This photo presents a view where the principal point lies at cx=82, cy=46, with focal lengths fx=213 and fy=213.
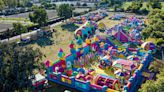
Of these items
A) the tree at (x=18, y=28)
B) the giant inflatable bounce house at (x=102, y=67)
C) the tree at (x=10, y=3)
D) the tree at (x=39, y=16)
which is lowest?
the giant inflatable bounce house at (x=102, y=67)

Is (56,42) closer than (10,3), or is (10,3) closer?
(56,42)

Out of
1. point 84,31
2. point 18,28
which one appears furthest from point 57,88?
point 18,28

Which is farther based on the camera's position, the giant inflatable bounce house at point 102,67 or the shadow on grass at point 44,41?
the shadow on grass at point 44,41

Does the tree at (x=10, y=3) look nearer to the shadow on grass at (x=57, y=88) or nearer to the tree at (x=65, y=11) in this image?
the tree at (x=65, y=11)

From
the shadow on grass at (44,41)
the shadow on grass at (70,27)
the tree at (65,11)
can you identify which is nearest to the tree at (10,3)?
the tree at (65,11)

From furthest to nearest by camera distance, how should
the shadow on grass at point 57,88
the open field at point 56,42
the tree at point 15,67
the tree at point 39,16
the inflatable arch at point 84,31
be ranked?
1. the tree at point 39,16
2. the inflatable arch at point 84,31
3. the open field at point 56,42
4. the shadow on grass at point 57,88
5. the tree at point 15,67

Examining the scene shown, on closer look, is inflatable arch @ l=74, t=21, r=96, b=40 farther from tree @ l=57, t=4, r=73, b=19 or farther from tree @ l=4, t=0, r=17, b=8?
tree @ l=4, t=0, r=17, b=8

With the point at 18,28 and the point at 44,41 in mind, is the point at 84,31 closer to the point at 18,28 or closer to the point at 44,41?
the point at 44,41

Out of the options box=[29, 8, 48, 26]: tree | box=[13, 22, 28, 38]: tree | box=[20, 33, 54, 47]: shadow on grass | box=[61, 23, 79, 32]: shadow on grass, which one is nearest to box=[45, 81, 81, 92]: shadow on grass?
box=[20, 33, 54, 47]: shadow on grass

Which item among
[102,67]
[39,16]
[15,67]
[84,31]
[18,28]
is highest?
[39,16]
